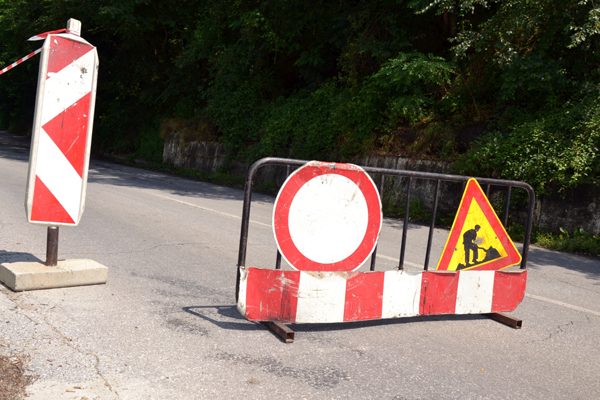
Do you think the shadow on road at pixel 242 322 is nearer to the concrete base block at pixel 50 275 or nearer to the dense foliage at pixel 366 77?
the concrete base block at pixel 50 275

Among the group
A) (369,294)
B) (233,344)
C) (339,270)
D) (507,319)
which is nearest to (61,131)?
(233,344)

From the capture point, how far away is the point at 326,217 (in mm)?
4191

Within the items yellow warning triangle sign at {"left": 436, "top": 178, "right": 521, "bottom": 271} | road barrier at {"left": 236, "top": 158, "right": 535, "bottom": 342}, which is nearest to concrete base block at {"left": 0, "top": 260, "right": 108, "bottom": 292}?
road barrier at {"left": 236, "top": 158, "right": 535, "bottom": 342}

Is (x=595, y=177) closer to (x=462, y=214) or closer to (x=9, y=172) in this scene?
(x=462, y=214)

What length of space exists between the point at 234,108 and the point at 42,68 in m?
15.6

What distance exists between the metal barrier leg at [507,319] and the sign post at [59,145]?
12.4 feet

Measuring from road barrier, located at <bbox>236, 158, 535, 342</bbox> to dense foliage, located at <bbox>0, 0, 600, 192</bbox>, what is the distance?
588cm

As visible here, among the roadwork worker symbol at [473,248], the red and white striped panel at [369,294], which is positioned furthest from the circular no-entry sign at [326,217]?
the roadwork worker symbol at [473,248]

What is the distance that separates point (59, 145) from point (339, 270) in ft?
8.60

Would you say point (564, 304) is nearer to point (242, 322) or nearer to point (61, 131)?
point (242, 322)

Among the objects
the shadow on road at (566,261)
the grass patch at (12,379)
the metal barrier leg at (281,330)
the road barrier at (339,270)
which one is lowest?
the grass patch at (12,379)

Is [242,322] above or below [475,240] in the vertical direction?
below

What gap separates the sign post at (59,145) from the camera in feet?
14.8

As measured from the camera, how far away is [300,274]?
4.14 metres
